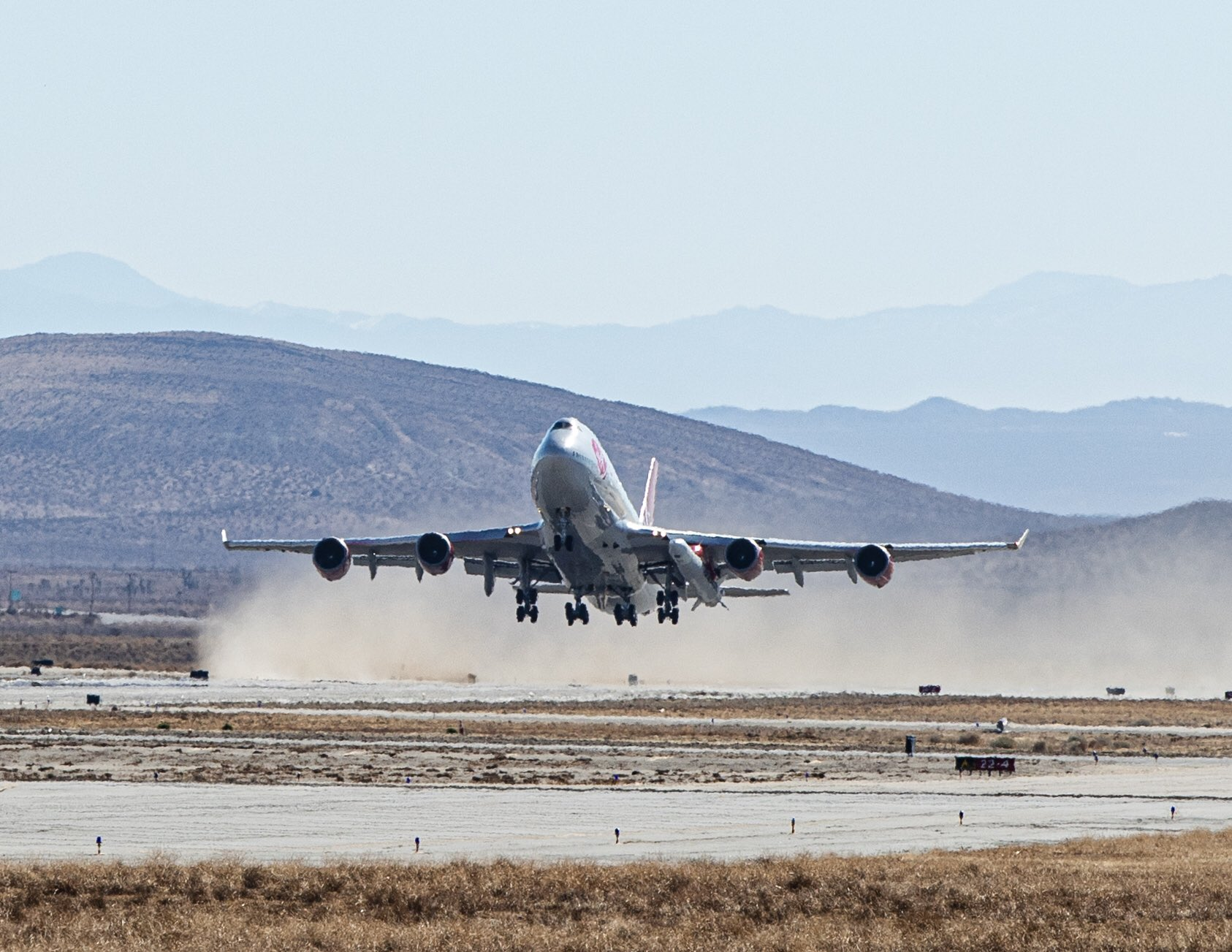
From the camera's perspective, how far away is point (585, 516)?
60.2 meters

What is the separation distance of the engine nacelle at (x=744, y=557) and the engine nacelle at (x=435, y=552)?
30.7 feet

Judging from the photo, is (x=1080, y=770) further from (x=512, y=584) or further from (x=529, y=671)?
(x=529, y=671)

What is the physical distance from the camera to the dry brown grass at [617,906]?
29141 mm

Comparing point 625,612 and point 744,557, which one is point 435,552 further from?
point 744,557

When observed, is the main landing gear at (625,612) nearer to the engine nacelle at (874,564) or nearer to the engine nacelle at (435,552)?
the engine nacelle at (435,552)

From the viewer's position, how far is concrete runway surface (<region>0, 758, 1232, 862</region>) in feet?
131

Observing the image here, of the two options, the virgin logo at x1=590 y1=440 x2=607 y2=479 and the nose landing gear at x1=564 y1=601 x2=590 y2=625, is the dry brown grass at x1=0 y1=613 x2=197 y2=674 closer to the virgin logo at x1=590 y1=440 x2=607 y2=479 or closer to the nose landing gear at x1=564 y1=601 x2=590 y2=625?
the nose landing gear at x1=564 y1=601 x2=590 y2=625

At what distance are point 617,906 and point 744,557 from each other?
34069mm

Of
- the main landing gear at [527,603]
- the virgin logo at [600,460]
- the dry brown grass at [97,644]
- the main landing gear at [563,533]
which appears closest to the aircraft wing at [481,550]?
the main landing gear at [527,603]

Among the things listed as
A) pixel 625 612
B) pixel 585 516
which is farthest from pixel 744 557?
pixel 585 516

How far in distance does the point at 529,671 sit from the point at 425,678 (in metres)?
7.43

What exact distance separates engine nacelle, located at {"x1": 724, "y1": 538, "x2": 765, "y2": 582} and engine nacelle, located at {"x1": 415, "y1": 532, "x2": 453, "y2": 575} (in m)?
9.37

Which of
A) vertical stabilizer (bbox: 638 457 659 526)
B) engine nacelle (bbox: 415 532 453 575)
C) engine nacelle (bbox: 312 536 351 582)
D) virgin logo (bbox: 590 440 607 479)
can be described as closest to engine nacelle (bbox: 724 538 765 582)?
virgin logo (bbox: 590 440 607 479)

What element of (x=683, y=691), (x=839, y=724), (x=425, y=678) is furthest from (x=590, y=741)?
(x=425, y=678)
